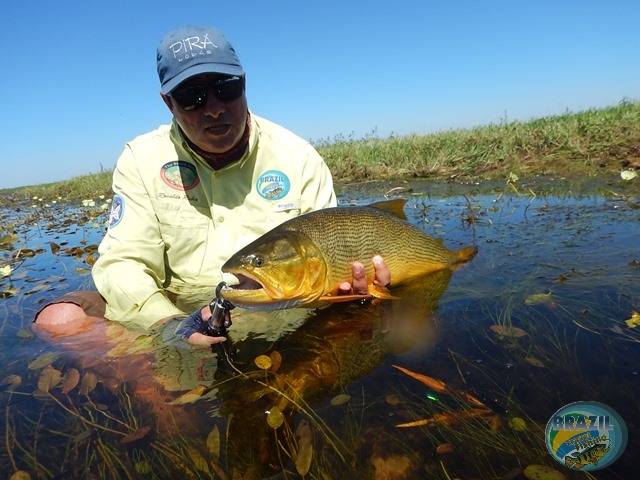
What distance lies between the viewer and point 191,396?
2.06m

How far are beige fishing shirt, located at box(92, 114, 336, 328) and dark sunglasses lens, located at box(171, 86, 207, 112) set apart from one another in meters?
0.40

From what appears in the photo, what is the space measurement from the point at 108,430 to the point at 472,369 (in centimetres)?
167

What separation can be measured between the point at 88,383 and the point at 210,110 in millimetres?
1904

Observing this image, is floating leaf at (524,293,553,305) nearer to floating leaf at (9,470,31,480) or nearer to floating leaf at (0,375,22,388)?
floating leaf at (9,470,31,480)

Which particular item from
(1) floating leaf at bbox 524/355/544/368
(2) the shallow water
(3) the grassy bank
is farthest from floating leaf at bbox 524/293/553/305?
(3) the grassy bank

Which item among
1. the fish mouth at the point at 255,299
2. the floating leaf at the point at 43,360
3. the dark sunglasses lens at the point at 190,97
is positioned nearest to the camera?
the fish mouth at the point at 255,299

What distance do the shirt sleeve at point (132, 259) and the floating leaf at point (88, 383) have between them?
0.49 meters

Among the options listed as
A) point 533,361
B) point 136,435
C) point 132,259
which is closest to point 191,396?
point 136,435

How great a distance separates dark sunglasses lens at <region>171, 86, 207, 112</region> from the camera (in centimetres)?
301

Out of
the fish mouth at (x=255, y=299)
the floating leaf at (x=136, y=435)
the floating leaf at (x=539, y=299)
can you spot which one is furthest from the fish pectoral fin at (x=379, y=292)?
the floating leaf at (x=136, y=435)

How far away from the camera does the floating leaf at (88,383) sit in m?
2.24

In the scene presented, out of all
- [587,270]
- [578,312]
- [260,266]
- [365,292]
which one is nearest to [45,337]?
[260,266]

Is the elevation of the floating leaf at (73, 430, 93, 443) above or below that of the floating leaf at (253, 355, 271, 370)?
below

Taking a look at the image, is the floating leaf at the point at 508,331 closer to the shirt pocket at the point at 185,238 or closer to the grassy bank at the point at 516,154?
the shirt pocket at the point at 185,238
